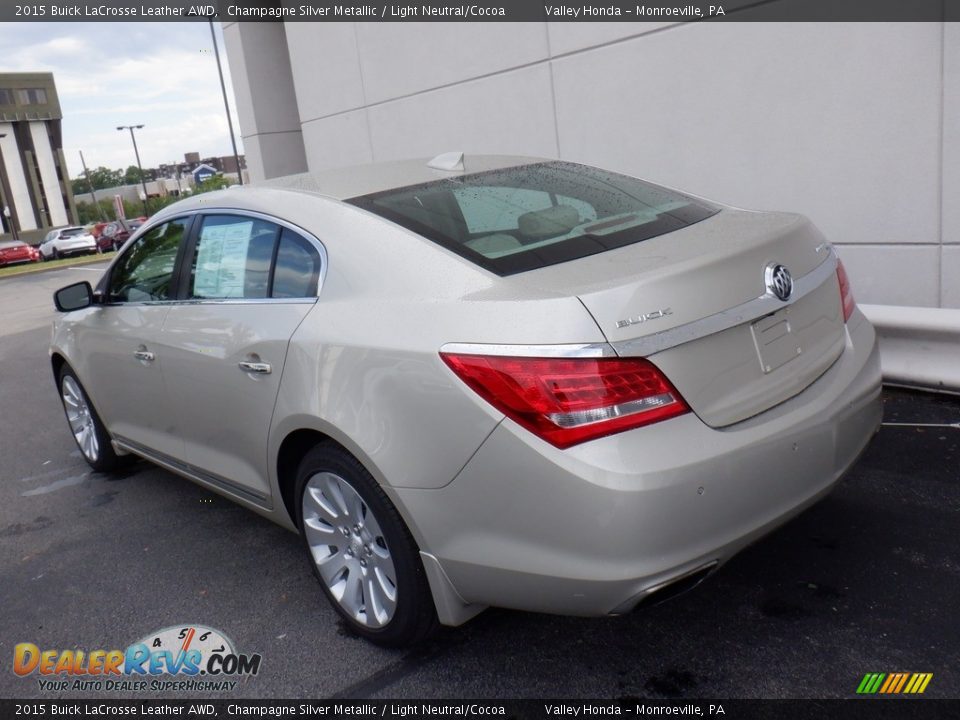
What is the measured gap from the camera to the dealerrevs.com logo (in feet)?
10.4

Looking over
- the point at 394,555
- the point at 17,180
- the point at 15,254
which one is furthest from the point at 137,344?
the point at 17,180

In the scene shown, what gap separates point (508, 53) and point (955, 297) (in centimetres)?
483

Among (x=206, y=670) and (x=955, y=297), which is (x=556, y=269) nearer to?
(x=206, y=670)

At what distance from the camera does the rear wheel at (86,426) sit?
5293 mm

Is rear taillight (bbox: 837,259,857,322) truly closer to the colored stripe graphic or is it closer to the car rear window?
the car rear window

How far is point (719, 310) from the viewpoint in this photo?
8.42 ft

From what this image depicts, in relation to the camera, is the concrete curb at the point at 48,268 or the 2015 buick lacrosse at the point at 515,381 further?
the concrete curb at the point at 48,268

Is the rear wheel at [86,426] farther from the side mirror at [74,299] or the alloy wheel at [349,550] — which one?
the alloy wheel at [349,550]

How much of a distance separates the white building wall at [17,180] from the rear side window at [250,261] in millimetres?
85253


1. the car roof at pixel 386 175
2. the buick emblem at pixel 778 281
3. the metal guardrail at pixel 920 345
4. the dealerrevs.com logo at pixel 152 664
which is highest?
the car roof at pixel 386 175

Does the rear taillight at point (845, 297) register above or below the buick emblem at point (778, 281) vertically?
below

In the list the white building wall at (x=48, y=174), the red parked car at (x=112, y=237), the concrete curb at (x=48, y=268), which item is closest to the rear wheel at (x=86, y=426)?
the concrete curb at (x=48, y=268)

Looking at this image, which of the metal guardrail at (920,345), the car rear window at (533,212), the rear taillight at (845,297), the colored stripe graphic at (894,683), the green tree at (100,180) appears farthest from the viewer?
the green tree at (100,180)

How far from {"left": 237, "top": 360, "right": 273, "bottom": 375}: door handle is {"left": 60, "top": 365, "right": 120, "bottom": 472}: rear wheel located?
222cm
